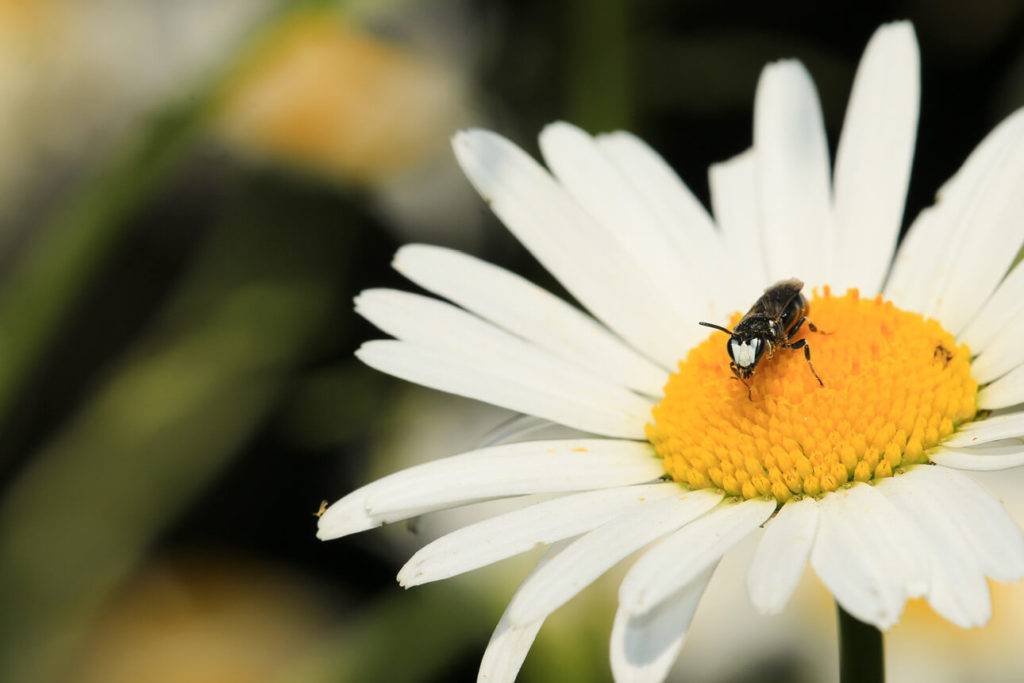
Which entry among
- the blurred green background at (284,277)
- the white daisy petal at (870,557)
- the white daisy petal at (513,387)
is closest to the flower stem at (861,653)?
the white daisy petal at (870,557)

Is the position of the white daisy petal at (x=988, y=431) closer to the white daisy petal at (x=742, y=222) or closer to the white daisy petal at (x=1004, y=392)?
the white daisy petal at (x=1004, y=392)

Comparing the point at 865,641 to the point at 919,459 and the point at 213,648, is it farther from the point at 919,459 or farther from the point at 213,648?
the point at 213,648

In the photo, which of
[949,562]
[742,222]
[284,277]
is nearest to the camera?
[949,562]

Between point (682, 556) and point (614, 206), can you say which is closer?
point (682, 556)

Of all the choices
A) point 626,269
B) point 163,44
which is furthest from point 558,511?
point 163,44

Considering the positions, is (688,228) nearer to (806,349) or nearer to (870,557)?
(806,349)

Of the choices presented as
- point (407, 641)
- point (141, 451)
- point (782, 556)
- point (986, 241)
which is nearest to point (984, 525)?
point (782, 556)
